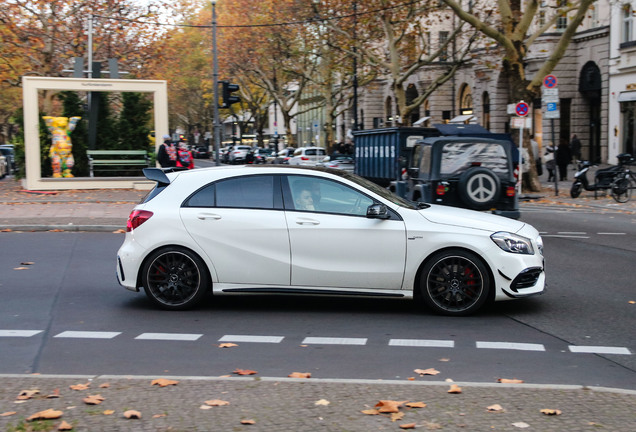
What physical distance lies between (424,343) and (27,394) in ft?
10.7

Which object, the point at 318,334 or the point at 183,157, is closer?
the point at 318,334

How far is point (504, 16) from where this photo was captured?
88.4 feet

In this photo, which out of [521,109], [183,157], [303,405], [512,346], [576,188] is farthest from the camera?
[521,109]

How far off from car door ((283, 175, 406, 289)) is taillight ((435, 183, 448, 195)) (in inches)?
225

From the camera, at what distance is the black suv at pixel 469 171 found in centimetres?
1340

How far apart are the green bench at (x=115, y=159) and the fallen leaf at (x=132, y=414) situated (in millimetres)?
24347

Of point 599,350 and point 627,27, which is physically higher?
point 627,27

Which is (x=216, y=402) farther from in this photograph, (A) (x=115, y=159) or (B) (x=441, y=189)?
(A) (x=115, y=159)

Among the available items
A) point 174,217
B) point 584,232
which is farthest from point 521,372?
point 584,232

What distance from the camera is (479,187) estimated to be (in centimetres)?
1334

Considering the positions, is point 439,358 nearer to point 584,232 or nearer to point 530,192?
point 584,232

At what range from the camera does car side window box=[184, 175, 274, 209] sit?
838cm

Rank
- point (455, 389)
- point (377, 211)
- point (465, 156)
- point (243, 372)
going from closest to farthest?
1. point (455, 389)
2. point (243, 372)
3. point (377, 211)
4. point (465, 156)

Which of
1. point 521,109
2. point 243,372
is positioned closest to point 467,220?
point 243,372
